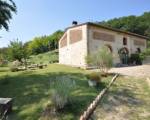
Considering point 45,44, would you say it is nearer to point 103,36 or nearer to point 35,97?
point 103,36

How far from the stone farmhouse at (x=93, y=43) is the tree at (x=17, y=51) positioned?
297 inches

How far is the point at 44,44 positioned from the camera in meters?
91.6

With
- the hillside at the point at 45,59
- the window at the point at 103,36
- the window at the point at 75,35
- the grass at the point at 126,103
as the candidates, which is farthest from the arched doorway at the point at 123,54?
the grass at the point at 126,103

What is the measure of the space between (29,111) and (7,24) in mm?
15642

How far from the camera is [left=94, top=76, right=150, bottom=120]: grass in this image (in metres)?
11.5

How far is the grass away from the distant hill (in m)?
59.6

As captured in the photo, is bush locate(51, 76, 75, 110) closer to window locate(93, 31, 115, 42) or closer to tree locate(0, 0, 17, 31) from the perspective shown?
tree locate(0, 0, 17, 31)

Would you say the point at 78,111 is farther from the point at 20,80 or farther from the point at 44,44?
the point at 44,44

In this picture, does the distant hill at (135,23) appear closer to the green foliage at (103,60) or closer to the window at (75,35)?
the window at (75,35)

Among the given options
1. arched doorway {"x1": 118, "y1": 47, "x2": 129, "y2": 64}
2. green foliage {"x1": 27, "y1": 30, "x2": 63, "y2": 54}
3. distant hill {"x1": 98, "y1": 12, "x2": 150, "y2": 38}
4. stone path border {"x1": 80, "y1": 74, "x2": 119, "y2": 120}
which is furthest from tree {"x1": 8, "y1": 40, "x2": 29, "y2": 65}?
green foliage {"x1": 27, "y1": 30, "x2": 63, "y2": 54}

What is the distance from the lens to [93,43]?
1358 inches

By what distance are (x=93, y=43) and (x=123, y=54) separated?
9.65 m

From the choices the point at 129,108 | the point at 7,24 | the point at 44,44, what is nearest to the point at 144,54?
the point at 7,24

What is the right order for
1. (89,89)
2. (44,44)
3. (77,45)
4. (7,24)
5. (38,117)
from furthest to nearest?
(44,44)
(77,45)
(7,24)
(89,89)
(38,117)
